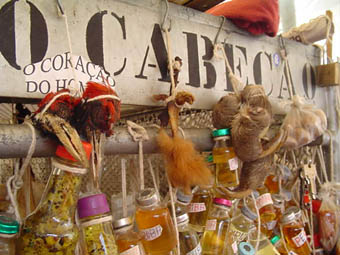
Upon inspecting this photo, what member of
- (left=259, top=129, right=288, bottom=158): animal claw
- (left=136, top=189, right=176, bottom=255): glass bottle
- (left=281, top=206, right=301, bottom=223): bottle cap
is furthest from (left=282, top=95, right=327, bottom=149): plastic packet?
(left=136, top=189, right=176, bottom=255): glass bottle

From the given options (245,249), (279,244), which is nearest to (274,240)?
(279,244)

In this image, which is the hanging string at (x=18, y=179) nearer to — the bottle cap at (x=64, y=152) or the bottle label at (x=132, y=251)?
the bottle cap at (x=64, y=152)

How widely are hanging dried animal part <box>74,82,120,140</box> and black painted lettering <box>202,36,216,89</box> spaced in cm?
31

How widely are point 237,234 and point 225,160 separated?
→ 15 cm

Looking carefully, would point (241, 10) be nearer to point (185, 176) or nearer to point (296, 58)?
point (296, 58)

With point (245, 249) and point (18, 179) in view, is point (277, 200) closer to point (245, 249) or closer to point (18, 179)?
point (245, 249)

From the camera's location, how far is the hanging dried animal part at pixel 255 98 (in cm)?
61

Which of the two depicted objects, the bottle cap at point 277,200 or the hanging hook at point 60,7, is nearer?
the hanging hook at point 60,7

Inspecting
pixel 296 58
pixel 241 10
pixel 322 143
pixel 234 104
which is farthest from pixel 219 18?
pixel 322 143

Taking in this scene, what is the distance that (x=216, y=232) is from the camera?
2.05ft

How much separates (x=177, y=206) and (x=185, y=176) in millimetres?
101

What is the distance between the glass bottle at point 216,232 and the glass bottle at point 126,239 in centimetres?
18

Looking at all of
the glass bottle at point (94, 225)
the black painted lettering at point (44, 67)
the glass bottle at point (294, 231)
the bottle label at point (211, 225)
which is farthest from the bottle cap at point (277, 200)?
the black painted lettering at point (44, 67)

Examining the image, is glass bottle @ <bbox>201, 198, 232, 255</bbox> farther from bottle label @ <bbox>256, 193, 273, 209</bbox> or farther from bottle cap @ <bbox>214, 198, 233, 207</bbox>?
bottle label @ <bbox>256, 193, 273, 209</bbox>
